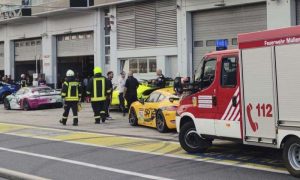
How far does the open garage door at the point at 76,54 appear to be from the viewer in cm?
3367

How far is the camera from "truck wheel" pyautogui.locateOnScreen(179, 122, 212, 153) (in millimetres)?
11320

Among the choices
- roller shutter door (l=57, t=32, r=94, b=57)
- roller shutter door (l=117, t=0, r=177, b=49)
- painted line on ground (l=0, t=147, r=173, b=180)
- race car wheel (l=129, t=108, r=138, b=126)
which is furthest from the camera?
roller shutter door (l=57, t=32, r=94, b=57)

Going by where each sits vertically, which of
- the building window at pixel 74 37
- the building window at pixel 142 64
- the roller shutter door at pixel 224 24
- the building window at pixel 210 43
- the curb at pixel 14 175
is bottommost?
the curb at pixel 14 175

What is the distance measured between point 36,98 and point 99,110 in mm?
9571

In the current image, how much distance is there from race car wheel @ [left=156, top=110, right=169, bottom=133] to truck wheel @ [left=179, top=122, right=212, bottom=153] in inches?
139

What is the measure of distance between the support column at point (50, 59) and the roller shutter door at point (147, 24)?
25.4 feet

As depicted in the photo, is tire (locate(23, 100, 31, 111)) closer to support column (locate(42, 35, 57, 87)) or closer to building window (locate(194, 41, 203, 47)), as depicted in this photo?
building window (locate(194, 41, 203, 47))

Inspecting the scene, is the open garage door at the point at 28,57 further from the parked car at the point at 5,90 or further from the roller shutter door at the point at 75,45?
the parked car at the point at 5,90

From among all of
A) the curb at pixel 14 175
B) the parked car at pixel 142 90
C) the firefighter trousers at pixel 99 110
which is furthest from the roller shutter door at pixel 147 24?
the curb at pixel 14 175

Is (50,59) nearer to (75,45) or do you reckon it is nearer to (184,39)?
(75,45)

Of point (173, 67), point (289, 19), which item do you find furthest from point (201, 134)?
point (173, 67)

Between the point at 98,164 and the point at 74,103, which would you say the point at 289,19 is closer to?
the point at 74,103

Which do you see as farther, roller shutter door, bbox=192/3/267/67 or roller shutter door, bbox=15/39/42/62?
roller shutter door, bbox=15/39/42/62

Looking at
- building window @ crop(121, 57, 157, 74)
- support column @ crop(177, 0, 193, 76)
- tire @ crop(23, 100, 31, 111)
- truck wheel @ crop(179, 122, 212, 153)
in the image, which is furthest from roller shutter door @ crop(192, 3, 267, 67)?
truck wheel @ crop(179, 122, 212, 153)
